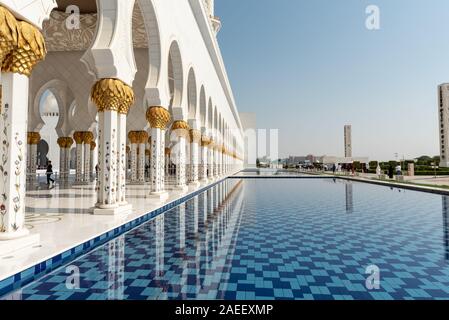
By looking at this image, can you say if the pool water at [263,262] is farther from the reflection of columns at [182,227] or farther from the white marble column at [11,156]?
the white marble column at [11,156]

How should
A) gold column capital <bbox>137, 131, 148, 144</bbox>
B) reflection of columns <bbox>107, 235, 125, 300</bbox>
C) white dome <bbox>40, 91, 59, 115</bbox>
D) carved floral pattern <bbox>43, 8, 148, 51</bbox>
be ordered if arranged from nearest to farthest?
1. reflection of columns <bbox>107, 235, 125, 300</bbox>
2. carved floral pattern <bbox>43, 8, 148, 51</bbox>
3. gold column capital <bbox>137, 131, 148, 144</bbox>
4. white dome <bbox>40, 91, 59, 115</bbox>

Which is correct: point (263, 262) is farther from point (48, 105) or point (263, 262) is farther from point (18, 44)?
point (48, 105)

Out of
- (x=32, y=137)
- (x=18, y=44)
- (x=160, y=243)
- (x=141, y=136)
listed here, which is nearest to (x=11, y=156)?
(x=18, y=44)

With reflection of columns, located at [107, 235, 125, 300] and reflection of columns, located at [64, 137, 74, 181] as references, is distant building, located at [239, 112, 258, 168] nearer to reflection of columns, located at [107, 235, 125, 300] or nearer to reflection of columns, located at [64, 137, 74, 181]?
reflection of columns, located at [64, 137, 74, 181]

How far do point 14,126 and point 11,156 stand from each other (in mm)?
289

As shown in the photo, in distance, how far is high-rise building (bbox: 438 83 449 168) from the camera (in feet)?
135

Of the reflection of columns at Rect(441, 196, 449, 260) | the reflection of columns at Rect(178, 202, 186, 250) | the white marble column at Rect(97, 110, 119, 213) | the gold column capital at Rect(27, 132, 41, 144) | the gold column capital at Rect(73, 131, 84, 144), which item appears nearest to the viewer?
the reflection of columns at Rect(441, 196, 449, 260)

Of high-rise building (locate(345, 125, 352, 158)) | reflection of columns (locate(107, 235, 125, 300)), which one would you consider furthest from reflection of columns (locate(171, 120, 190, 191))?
high-rise building (locate(345, 125, 352, 158))

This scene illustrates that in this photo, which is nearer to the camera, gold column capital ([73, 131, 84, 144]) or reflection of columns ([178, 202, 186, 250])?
reflection of columns ([178, 202, 186, 250])

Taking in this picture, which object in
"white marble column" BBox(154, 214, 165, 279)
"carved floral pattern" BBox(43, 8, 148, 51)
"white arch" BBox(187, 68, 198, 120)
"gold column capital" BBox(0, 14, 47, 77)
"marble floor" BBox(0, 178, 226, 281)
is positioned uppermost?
"carved floral pattern" BBox(43, 8, 148, 51)

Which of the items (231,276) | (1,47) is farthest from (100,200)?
(231,276)

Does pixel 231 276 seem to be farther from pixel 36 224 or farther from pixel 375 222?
pixel 375 222

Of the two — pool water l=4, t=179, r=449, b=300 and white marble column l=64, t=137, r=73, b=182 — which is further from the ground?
white marble column l=64, t=137, r=73, b=182
